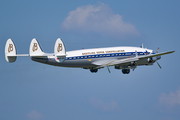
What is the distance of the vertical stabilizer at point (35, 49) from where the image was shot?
66.9m

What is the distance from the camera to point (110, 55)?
70.9 metres

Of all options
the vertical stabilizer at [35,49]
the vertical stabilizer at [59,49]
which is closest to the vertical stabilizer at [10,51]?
the vertical stabilizer at [35,49]

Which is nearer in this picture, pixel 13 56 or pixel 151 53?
pixel 13 56

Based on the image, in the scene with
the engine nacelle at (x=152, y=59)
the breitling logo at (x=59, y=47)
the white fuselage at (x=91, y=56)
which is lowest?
the engine nacelle at (x=152, y=59)

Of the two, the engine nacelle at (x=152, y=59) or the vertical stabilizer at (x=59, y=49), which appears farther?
the engine nacelle at (x=152, y=59)

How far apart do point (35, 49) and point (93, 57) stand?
10931mm

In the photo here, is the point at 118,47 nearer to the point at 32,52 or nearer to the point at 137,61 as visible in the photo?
the point at 137,61

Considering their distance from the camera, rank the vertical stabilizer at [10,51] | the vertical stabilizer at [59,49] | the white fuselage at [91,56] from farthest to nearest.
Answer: the white fuselage at [91,56]
the vertical stabilizer at [10,51]
the vertical stabilizer at [59,49]

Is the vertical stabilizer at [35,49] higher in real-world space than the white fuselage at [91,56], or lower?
higher

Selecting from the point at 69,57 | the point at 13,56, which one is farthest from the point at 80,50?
the point at 13,56

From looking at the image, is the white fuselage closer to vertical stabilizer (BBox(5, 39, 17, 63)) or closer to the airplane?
the airplane

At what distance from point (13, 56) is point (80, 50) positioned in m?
12.5

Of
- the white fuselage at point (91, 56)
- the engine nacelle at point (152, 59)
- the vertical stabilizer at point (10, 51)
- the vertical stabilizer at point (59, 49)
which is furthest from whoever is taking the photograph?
the engine nacelle at point (152, 59)

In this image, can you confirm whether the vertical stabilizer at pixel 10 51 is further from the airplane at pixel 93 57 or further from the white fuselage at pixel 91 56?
the white fuselage at pixel 91 56
